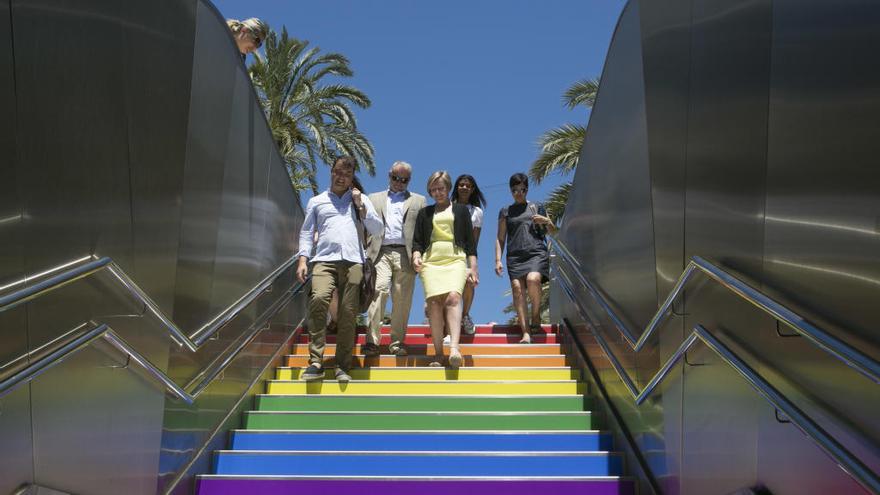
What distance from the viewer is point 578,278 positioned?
26.2 feet

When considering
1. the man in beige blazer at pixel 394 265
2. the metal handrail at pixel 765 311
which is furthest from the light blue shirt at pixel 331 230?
the metal handrail at pixel 765 311

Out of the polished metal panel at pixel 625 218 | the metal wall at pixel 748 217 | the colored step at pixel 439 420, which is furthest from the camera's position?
the colored step at pixel 439 420

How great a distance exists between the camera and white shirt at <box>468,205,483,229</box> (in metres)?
9.31

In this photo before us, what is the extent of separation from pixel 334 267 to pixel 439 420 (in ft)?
5.81

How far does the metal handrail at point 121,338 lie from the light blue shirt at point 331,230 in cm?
66

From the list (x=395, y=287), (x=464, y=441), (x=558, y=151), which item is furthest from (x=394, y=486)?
(x=558, y=151)

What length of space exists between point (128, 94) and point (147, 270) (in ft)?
2.93

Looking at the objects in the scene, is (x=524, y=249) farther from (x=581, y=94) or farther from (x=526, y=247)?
(x=581, y=94)

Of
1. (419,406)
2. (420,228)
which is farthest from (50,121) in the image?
(420,228)

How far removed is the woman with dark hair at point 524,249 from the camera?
29.8 feet

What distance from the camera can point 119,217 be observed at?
13.1 feet

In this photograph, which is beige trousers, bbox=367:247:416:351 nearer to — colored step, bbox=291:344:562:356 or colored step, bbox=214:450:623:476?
colored step, bbox=291:344:562:356

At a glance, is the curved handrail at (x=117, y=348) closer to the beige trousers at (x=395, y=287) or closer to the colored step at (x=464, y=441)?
the colored step at (x=464, y=441)

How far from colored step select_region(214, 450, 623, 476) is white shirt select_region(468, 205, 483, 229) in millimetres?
4071
